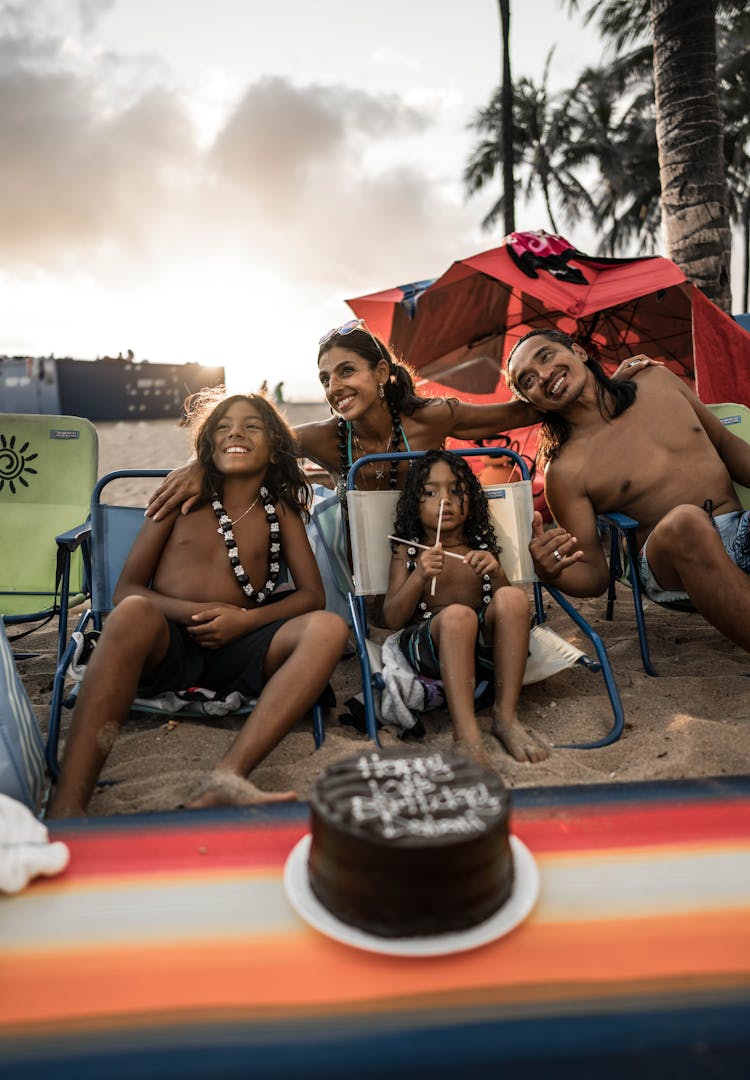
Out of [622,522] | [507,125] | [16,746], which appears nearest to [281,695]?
[16,746]

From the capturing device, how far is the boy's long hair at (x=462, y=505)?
9.71 feet

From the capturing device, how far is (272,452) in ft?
9.50

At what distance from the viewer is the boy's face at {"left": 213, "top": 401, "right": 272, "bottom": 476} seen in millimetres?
2752

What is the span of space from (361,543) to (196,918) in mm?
2134

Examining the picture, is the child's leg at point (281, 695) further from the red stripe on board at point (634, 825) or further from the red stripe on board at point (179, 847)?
the red stripe on board at point (634, 825)

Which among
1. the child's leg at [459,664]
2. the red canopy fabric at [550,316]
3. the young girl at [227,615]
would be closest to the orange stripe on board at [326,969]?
the young girl at [227,615]

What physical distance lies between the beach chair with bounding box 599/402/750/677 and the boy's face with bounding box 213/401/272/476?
148cm

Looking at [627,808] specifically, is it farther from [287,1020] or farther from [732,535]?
[732,535]

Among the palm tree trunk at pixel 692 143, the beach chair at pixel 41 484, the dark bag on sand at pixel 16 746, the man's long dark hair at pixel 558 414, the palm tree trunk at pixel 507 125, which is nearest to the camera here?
the dark bag on sand at pixel 16 746

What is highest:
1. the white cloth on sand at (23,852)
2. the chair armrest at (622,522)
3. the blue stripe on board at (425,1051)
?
the chair armrest at (622,522)

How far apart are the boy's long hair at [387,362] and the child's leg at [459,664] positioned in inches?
54.5

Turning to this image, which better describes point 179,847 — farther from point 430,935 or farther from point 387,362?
point 387,362

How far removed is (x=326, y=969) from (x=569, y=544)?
214 cm

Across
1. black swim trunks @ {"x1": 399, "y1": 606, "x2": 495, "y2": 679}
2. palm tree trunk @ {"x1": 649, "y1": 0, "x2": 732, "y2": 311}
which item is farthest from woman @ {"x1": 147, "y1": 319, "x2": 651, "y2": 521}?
palm tree trunk @ {"x1": 649, "y1": 0, "x2": 732, "y2": 311}
